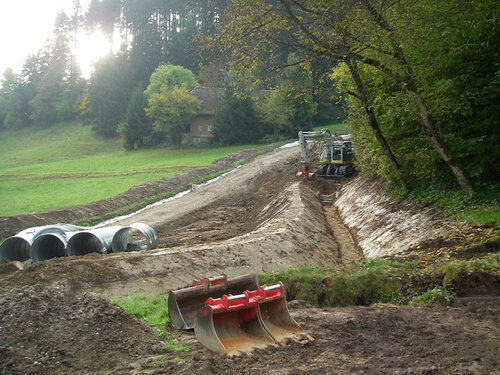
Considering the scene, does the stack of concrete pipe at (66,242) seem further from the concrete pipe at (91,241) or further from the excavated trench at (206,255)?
the excavated trench at (206,255)

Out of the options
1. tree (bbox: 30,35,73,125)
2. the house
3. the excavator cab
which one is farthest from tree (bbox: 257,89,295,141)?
tree (bbox: 30,35,73,125)

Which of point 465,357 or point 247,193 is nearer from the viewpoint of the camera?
point 465,357

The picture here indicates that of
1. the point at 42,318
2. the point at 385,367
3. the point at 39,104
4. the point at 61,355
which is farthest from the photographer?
the point at 39,104

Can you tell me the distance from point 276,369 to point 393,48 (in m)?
11.6

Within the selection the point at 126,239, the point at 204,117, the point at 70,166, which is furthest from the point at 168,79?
the point at 126,239

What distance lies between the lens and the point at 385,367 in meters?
5.71

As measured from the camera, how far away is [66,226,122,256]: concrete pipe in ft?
57.4

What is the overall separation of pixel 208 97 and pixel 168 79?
21.8 ft

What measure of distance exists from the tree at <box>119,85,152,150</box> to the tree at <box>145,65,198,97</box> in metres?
2.06

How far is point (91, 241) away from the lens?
18.9 metres

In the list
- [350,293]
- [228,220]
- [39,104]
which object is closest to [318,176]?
[228,220]

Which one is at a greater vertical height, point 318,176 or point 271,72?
point 271,72

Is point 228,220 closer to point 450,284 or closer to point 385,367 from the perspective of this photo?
point 450,284

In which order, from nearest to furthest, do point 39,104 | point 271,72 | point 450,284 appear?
1. point 450,284
2. point 271,72
3. point 39,104
